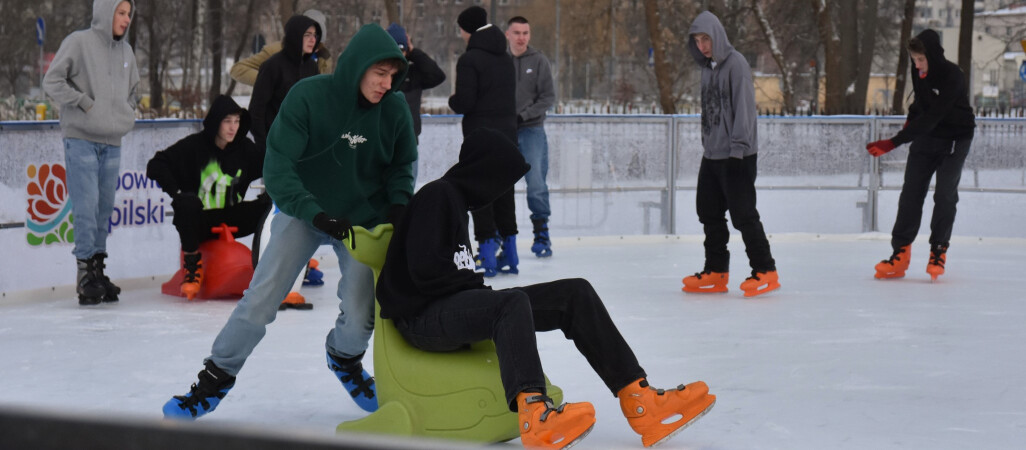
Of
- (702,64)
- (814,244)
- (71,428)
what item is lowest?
(814,244)

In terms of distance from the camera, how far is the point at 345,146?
3480mm

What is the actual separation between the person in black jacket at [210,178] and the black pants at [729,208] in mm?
2341

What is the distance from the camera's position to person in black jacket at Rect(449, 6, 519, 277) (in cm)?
716

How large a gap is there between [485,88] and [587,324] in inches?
164

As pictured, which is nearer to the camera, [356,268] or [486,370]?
[486,370]

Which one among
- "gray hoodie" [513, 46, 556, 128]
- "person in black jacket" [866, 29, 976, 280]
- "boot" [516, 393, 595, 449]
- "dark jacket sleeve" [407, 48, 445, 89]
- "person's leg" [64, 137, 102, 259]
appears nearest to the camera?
"boot" [516, 393, 595, 449]

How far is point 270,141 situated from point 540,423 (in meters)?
1.17

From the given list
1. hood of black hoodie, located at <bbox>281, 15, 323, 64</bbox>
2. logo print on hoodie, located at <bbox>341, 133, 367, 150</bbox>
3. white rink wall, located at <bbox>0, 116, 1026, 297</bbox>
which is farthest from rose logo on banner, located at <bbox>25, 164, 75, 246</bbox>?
logo print on hoodie, located at <bbox>341, 133, 367, 150</bbox>

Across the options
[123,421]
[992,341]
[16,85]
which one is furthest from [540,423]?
[16,85]

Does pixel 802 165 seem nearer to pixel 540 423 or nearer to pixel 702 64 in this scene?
pixel 702 64

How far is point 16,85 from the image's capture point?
113 ft

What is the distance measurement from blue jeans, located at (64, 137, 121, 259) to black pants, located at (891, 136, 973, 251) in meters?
4.41

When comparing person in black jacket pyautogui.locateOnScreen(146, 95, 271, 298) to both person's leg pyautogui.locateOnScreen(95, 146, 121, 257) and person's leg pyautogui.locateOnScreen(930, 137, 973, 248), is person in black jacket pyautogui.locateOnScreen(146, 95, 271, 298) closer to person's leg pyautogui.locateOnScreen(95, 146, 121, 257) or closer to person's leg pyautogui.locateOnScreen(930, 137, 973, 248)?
person's leg pyautogui.locateOnScreen(95, 146, 121, 257)

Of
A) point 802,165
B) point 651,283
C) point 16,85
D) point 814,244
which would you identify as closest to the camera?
point 651,283
